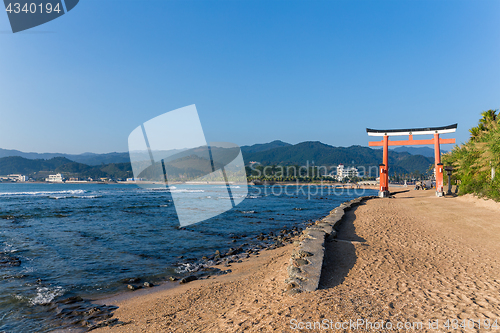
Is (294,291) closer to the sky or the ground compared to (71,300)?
closer to the sky

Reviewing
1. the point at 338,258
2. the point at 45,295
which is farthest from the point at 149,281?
the point at 338,258

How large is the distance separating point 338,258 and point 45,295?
650cm

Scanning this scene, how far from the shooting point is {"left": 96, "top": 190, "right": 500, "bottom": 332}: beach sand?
3359mm

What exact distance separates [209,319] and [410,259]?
468 cm

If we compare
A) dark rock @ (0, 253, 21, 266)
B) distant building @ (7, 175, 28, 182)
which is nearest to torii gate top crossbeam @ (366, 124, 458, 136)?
dark rock @ (0, 253, 21, 266)

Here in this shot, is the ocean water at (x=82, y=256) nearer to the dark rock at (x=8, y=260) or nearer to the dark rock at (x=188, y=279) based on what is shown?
the dark rock at (x=8, y=260)

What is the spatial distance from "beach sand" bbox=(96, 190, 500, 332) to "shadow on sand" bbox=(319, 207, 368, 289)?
0.02m

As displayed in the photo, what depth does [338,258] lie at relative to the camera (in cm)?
604

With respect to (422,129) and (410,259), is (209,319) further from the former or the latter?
(422,129)

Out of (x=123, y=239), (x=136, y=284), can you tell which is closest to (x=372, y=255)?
(x=136, y=284)

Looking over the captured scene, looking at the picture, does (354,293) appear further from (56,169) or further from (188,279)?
(56,169)

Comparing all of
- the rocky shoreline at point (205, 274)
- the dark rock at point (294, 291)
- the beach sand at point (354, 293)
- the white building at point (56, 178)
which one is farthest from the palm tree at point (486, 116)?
the white building at point (56, 178)

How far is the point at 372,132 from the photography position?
86.1 ft

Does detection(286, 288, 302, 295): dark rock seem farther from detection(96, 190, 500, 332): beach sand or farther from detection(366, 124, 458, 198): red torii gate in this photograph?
detection(366, 124, 458, 198): red torii gate
